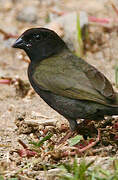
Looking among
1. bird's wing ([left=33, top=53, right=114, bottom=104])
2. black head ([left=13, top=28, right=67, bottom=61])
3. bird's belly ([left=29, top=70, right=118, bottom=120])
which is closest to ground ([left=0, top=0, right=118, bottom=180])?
bird's belly ([left=29, top=70, right=118, bottom=120])

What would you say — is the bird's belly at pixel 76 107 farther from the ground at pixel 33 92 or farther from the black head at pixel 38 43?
the black head at pixel 38 43

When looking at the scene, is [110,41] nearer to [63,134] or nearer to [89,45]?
[89,45]

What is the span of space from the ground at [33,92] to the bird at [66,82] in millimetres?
290

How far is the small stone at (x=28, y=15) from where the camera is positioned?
845cm

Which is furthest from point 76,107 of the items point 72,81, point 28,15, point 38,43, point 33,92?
point 28,15

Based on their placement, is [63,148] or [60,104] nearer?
[63,148]

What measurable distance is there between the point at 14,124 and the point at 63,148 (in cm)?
129

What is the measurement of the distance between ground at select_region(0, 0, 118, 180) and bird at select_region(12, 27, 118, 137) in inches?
11.4

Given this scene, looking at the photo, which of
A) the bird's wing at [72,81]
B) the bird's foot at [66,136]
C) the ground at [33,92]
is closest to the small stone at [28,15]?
the ground at [33,92]

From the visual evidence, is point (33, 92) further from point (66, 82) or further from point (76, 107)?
point (76, 107)

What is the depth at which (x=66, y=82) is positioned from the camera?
4.54 m

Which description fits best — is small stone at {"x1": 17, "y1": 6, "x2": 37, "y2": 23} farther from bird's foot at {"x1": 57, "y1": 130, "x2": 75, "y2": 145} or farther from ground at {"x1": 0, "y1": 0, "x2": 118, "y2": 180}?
bird's foot at {"x1": 57, "y1": 130, "x2": 75, "y2": 145}

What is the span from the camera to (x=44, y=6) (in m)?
8.96

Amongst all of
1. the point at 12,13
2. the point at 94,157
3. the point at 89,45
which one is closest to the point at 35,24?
the point at 12,13
